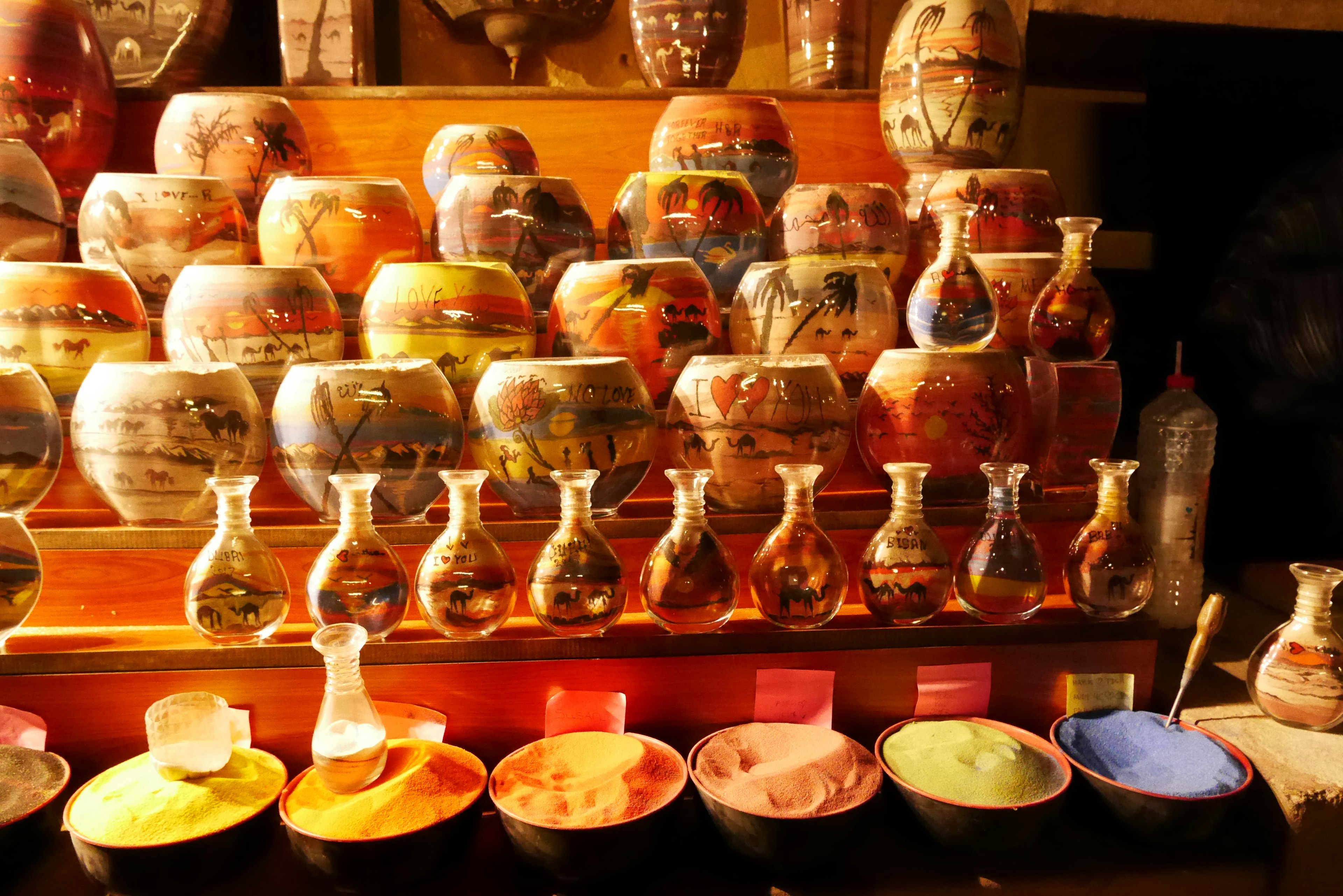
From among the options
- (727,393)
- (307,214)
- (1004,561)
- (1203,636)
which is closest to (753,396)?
(727,393)

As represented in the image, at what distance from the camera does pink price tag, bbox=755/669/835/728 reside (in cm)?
100

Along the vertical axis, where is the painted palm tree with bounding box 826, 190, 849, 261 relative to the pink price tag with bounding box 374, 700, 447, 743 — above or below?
above

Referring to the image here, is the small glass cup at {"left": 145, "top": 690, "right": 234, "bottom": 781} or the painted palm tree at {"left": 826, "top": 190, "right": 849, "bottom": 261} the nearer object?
the small glass cup at {"left": 145, "top": 690, "right": 234, "bottom": 781}

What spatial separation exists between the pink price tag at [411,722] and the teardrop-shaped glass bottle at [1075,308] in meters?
0.87

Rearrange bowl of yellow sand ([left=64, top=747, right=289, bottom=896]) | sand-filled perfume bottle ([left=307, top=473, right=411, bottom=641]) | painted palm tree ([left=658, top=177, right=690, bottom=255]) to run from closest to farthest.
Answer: bowl of yellow sand ([left=64, top=747, right=289, bottom=896])
sand-filled perfume bottle ([left=307, top=473, right=411, bottom=641])
painted palm tree ([left=658, top=177, right=690, bottom=255])

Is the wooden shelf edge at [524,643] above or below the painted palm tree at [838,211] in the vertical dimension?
below

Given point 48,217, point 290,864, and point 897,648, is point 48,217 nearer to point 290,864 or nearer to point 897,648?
point 290,864

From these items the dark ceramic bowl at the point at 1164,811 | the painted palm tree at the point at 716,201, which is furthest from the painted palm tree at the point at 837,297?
the dark ceramic bowl at the point at 1164,811

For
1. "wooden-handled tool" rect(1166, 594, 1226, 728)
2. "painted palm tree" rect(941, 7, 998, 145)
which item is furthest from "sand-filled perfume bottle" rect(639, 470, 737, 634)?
"painted palm tree" rect(941, 7, 998, 145)

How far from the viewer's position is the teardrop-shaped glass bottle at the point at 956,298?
107 centimetres

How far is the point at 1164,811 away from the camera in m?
0.87

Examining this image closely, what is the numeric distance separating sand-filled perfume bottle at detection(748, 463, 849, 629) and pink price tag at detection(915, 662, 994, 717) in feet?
0.50

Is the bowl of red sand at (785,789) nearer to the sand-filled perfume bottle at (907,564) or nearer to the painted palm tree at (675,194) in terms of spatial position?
the sand-filled perfume bottle at (907,564)

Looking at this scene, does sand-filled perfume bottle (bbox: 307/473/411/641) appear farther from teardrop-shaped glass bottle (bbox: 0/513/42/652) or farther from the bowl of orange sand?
teardrop-shaped glass bottle (bbox: 0/513/42/652)
